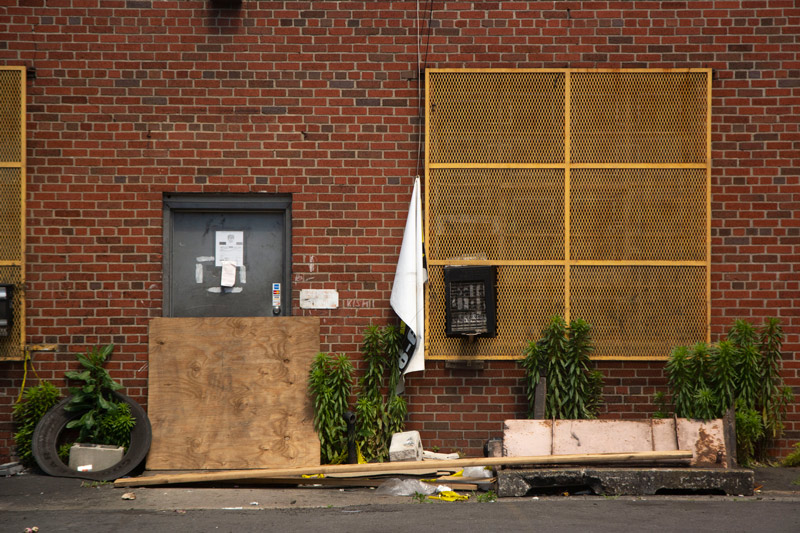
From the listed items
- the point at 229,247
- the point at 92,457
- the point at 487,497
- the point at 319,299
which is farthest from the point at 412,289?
the point at 92,457

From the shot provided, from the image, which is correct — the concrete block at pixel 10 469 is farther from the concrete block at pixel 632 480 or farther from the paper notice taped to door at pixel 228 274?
the concrete block at pixel 632 480

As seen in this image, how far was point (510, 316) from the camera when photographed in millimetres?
7727

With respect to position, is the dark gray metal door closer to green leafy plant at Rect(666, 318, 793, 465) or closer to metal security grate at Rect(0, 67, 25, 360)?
metal security grate at Rect(0, 67, 25, 360)

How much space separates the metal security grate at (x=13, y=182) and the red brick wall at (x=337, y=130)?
11cm

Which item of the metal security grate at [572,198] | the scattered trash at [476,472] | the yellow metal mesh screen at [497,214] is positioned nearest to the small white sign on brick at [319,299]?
the metal security grate at [572,198]

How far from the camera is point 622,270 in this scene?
25.4 feet

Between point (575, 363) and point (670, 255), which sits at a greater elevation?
point (670, 255)

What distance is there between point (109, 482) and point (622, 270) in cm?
531

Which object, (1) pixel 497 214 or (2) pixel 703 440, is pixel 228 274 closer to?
(1) pixel 497 214

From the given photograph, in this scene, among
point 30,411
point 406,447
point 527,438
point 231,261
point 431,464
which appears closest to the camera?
point 431,464

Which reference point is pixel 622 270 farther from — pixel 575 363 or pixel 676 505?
pixel 676 505

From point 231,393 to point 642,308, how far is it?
4174mm

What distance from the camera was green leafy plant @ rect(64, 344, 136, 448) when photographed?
7.27m

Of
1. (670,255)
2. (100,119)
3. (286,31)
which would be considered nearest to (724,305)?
(670,255)
